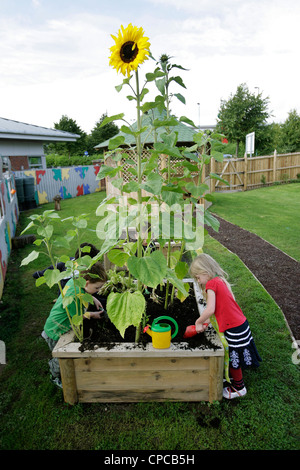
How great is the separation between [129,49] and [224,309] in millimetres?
1749

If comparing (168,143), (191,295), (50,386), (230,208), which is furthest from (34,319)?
(230,208)

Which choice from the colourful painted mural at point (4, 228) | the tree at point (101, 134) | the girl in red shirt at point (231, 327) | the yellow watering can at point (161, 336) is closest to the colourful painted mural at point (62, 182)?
the colourful painted mural at point (4, 228)

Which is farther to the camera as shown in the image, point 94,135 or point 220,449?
point 94,135

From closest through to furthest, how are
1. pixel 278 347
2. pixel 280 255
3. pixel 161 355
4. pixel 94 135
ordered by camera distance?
pixel 161 355 < pixel 278 347 < pixel 280 255 < pixel 94 135

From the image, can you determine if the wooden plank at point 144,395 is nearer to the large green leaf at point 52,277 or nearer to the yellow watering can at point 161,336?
the yellow watering can at point 161,336

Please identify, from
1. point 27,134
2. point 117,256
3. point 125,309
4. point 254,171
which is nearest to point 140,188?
point 117,256

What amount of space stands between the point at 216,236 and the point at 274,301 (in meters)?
3.25

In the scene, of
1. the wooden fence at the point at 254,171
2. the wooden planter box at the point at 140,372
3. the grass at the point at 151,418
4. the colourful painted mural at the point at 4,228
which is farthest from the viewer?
the wooden fence at the point at 254,171

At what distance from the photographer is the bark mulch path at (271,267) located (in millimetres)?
3646

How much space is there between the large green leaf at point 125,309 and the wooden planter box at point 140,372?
0.36m

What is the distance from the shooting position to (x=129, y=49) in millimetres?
1629

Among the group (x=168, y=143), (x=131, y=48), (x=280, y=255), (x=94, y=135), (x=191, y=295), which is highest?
(x=94, y=135)
